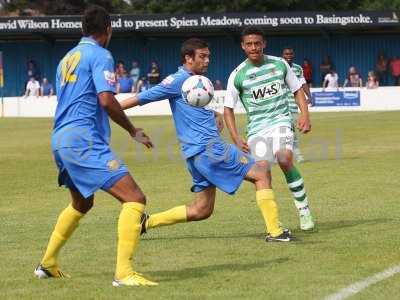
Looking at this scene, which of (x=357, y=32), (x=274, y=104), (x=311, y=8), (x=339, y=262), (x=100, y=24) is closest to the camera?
(x=100, y=24)

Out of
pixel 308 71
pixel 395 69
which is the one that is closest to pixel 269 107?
pixel 308 71

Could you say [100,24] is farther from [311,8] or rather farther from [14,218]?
[311,8]

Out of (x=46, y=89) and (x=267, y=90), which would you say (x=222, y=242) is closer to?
(x=267, y=90)

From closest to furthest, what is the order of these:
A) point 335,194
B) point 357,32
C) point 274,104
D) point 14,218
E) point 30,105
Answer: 1. point 274,104
2. point 14,218
3. point 335,194
4. point 30,105
5. point 357,32

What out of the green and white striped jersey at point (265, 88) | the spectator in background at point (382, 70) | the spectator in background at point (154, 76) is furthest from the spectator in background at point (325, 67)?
the green and white striped jersey at point (265, 88)

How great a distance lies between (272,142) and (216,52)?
135 feet

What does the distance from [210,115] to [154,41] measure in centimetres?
4327

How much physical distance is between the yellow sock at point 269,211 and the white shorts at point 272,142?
2.42 ft

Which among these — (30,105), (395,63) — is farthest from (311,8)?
(30,105)

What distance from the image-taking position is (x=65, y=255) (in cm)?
924

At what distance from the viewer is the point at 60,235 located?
→ 804 centimetres

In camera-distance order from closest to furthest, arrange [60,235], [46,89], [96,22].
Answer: [96,22], [60,235], [46,89]

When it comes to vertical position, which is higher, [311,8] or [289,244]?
[311,8]

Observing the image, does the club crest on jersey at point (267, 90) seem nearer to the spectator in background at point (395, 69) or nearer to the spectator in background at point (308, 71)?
the spectator in background at point (308, 71)
